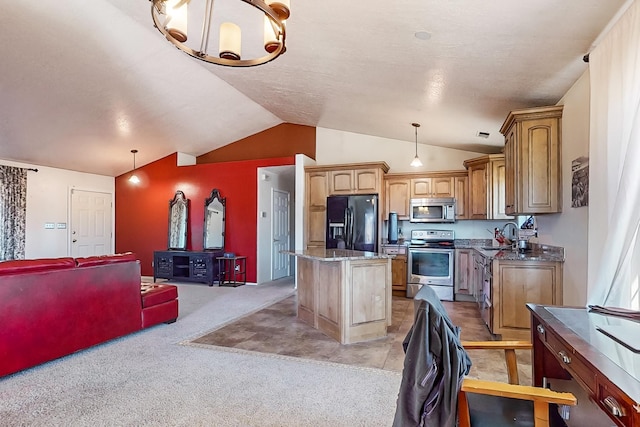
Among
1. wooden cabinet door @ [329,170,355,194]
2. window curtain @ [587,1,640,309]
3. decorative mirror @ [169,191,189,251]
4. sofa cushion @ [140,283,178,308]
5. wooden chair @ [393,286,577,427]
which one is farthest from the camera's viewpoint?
decorative mirror @ [169,191,189,251]

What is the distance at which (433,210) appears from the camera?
6.02 m

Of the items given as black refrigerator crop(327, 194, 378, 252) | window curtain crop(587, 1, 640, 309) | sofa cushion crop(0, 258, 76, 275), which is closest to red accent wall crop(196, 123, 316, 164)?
black refrigerator crop(327, 194, 378, 252)

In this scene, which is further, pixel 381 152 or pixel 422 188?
pixel 381 152

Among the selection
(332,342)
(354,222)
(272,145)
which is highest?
(272,145)

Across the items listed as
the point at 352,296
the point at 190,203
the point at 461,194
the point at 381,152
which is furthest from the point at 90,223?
the point at 461,194

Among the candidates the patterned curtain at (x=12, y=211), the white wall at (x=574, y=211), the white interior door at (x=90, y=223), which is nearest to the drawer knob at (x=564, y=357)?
the white wall at (x=574, y=211)

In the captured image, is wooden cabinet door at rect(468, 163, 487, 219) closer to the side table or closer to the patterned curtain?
the side table

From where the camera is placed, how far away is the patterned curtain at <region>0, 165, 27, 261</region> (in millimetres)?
6238

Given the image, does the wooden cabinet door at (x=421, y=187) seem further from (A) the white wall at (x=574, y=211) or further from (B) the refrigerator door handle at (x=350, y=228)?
(A) the white wall at (x=574, y=211)

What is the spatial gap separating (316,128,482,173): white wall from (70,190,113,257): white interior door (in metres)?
5.06

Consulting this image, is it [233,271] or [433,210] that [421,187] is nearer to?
[433,210]

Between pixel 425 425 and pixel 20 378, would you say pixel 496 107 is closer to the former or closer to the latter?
pixel 425 425

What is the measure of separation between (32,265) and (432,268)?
499 centimetres

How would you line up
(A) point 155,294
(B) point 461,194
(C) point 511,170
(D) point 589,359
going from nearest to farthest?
(D) point 589,359, (C) point 511,170, (A) point 155,294, (B) point 461,194
